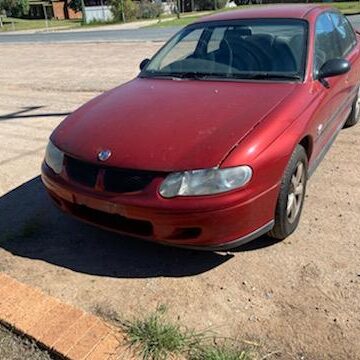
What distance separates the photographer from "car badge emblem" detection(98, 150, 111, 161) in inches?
122

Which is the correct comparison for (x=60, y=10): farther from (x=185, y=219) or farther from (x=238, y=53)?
(x=185, y=219)

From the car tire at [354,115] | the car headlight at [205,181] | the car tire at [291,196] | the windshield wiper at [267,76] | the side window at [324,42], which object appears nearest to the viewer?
the car headlight at [205,181]

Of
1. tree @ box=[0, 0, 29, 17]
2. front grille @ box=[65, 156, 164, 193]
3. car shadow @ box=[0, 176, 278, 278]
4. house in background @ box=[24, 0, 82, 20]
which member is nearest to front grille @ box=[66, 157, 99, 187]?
front grille @ box=[65, 156, 164, 193]

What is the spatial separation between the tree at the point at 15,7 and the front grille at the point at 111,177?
210 ft

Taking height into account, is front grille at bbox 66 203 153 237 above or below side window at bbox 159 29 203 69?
below

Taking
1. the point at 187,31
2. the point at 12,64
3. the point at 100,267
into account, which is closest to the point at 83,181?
the point at 100,267

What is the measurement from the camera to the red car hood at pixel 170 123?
299 centimetres

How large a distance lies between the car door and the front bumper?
1.03 metres

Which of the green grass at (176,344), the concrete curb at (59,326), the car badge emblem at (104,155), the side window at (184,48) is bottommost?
the green grass at (176,344)

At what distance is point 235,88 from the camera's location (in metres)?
3.79


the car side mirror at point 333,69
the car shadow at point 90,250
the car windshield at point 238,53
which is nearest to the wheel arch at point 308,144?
the car windshield at point 238,53

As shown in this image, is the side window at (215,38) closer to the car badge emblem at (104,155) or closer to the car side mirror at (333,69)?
the car side mirror at (333,69)

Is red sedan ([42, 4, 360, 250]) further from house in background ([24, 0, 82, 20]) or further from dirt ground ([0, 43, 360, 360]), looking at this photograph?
house in background ([24, 0, 82, 20])

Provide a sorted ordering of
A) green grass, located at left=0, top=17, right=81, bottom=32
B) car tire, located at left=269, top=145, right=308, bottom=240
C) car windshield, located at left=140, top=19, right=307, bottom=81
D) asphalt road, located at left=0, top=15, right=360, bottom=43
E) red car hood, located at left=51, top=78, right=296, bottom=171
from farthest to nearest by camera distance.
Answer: green grass, located at left=0, top=17, right=81, bottom=32 → asphalt road, located at left=0, top=15, right=360, bottom=43 → car windshield, located at left=140, top=19, right=307, bottom=81 → car tire, located at left=269, top=145, right=308, bottom=240 → red car hood, located at left=51, top=78, right=296, bottom=171
